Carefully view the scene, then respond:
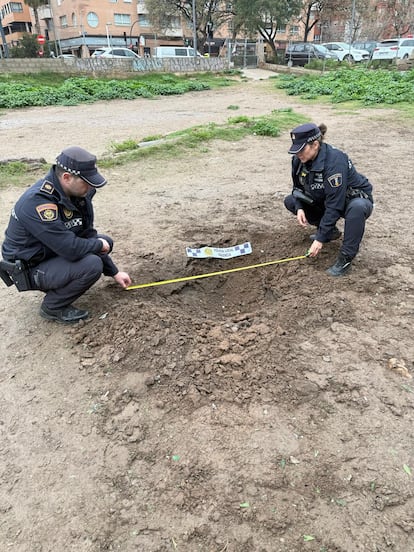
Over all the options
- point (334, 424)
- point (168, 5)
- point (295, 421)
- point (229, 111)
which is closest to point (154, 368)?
point (295, 421)

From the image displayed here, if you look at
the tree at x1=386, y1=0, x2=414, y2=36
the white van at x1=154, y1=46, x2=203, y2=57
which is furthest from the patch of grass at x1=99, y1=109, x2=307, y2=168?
the tree at x1=386, y1=0, x2=414, y2=36

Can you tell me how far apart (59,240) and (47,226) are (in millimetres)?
117

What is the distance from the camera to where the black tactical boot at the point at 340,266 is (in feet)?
11.8

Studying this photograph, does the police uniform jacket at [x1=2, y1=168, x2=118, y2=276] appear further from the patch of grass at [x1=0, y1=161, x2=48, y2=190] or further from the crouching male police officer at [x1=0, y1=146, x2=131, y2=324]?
the patch of grass at [x1=0, y1=161, x2=48, y2=190]

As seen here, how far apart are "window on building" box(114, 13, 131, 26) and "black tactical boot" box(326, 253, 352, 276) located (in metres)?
48.0

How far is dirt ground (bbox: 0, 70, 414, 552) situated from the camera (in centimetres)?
186

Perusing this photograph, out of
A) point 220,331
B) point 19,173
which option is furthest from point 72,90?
point 220,331

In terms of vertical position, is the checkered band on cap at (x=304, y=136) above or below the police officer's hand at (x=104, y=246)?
above

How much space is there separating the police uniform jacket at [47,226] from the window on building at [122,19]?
1890 inches

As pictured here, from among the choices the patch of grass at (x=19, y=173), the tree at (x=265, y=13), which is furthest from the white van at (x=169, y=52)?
the patch of grass at (x=19, y=173)

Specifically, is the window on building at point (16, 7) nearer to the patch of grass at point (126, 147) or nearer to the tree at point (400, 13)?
the tree at point (400, 13)

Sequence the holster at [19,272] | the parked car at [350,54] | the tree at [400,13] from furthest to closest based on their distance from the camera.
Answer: the tree at [400,13] → the parked car at [350,54] → the holster at [19,272]

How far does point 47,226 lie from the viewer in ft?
8.95

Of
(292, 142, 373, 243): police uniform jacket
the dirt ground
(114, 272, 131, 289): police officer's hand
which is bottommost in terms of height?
the dirt ground
